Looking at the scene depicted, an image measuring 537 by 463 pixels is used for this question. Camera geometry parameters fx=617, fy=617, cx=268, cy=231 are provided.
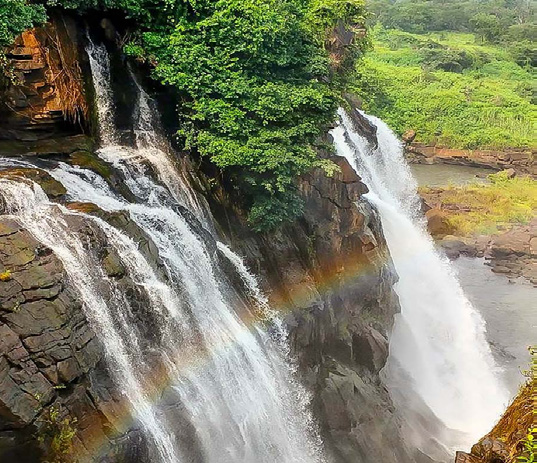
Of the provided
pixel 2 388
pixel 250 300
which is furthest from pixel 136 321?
pixel 250 300

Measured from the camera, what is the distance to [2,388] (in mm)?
8453

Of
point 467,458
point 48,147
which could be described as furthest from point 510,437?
point 48,147

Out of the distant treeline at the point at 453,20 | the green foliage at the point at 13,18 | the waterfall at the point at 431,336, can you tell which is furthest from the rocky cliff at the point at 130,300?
the distant treeline at the point at 453,20

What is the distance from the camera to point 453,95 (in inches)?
2095

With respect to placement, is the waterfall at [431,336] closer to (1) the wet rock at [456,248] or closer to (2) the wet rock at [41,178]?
(1) the wet rock at [456,248]

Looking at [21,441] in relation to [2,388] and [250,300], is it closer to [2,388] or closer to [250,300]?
[2,388]

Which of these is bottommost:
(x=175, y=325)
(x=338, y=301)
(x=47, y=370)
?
(x=338, y=301)

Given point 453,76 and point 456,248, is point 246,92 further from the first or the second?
point 453,76

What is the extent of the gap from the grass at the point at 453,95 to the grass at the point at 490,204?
851 cm

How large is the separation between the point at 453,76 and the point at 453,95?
7992 millimetres

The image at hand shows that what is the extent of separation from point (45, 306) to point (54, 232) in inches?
58.8

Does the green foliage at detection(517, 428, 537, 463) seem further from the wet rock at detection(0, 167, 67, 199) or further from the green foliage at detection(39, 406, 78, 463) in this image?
the wet rock at detection(0, 167, 67, 199)

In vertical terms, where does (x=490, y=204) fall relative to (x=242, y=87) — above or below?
below

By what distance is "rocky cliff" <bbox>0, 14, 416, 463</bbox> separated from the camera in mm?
8969
